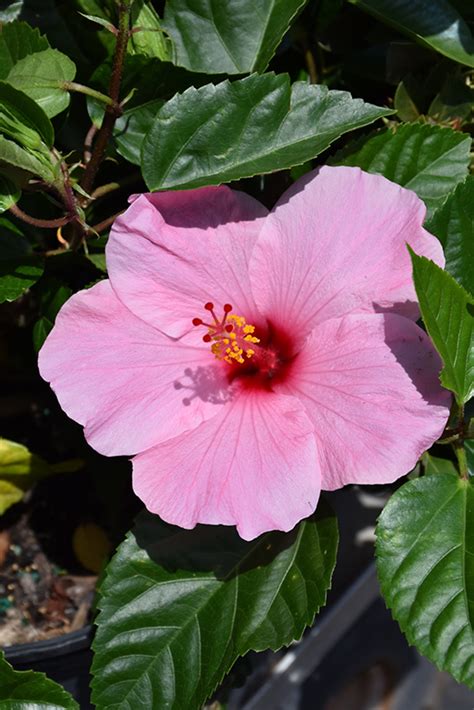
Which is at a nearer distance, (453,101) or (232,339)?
(232,339)

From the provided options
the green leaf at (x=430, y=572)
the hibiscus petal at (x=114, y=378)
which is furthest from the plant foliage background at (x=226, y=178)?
the hibiscus petal at (x=114, y=378)

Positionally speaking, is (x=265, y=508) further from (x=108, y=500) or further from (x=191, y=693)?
(x=108, y=500)

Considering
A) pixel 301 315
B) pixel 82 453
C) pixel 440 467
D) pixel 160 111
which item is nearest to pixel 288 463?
pixel 301 315

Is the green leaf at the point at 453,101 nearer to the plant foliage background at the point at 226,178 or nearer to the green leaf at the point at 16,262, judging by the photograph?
the plant foliage background at the point at 226,178

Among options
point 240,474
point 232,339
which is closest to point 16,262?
point 232,339

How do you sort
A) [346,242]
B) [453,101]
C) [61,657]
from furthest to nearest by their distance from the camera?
1. [61,657]
2. [453,101]
3. [346,242]

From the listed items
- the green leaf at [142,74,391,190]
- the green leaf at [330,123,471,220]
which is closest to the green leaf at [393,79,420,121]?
the green leaf at [330,123,471,220]

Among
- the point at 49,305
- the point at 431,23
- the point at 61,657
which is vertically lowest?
the point at 61,657

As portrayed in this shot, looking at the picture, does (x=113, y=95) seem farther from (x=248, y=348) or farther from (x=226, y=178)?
(x=248, y=348)
